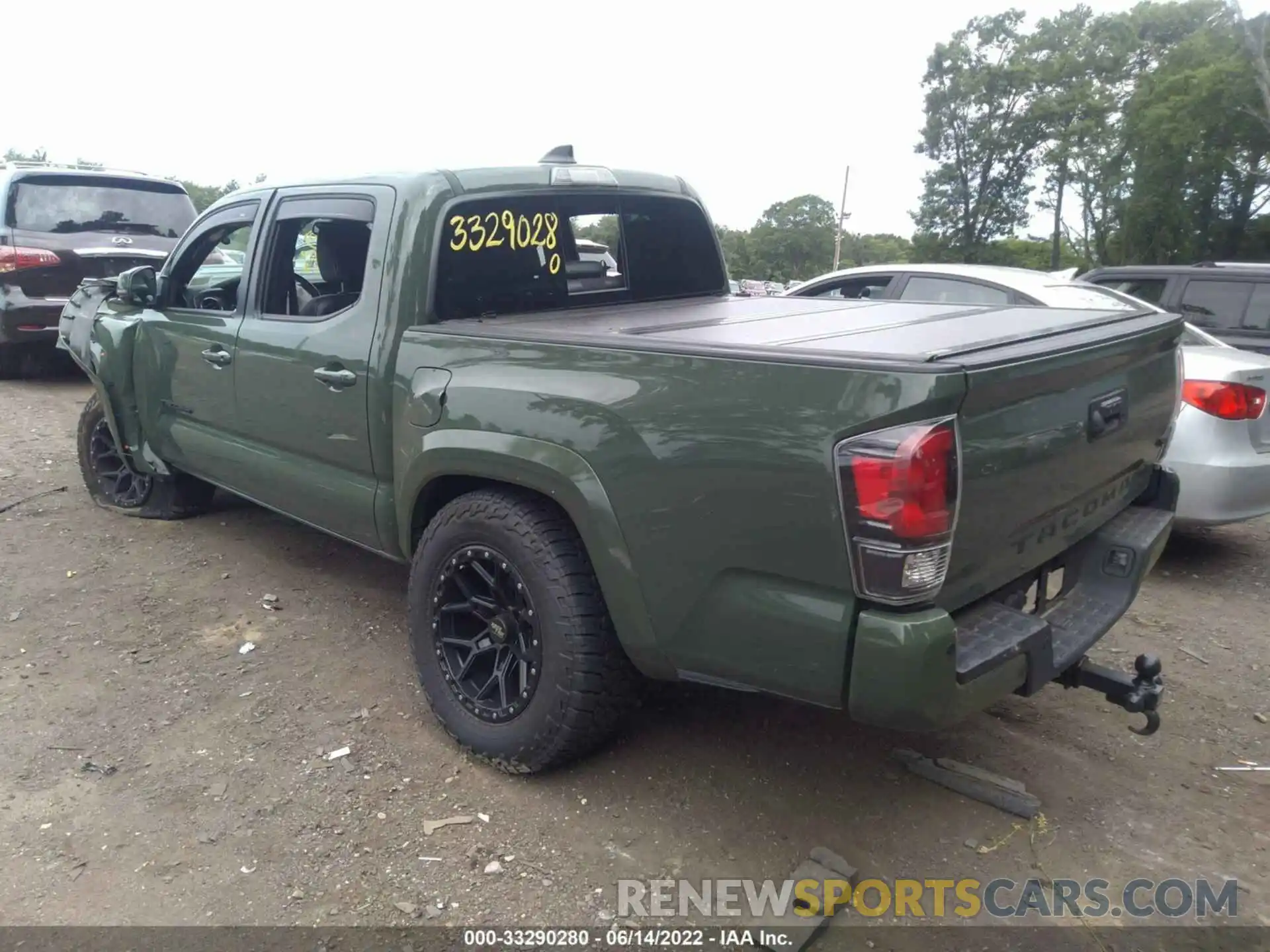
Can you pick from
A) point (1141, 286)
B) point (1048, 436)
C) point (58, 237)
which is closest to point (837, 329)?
point (1048, 436)

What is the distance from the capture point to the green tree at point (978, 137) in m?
39.0

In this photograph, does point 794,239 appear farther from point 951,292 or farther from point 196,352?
point 196,352

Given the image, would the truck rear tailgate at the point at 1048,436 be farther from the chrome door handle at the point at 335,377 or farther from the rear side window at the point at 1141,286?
the rear side window at the point at 1141,286

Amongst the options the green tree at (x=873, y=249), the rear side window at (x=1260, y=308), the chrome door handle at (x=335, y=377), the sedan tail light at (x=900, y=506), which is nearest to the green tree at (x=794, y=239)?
the green tree at (x=873, y=249)

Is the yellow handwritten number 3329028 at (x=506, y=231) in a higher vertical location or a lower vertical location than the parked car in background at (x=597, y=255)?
higher

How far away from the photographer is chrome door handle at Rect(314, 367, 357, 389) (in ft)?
11.2

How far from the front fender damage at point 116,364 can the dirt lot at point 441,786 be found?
0.97 metres

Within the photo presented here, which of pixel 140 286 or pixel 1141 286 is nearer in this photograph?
pixel 140 286

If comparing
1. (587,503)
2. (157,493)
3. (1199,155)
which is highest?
(1199,155)

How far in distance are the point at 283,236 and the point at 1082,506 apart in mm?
3217

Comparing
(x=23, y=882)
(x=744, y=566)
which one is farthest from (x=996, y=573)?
(x=23, y=882)

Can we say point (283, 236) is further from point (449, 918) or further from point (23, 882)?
point (449, 918)

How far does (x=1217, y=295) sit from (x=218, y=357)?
6.72m

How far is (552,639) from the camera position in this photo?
9.21 feet
